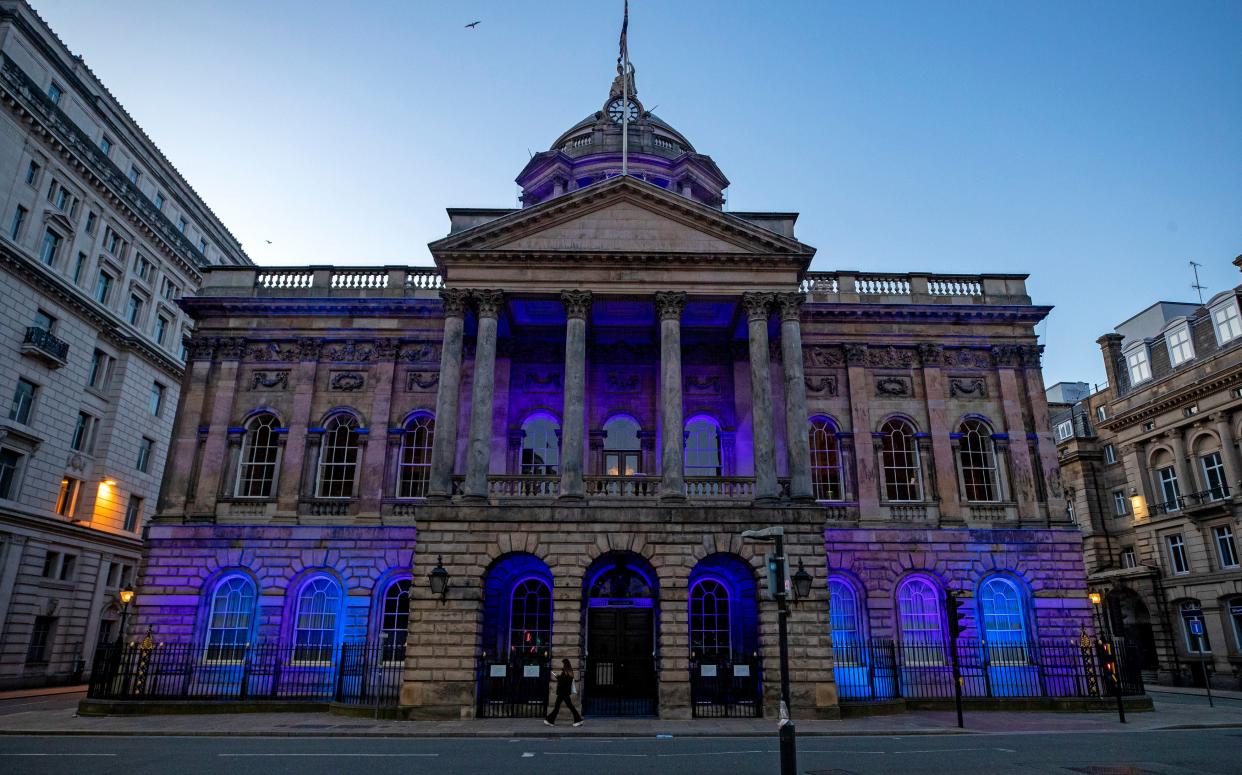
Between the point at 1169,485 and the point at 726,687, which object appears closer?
the point at 726,687

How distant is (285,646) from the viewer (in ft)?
78.2

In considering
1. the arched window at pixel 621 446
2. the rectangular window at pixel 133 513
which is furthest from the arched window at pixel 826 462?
the rectangular window at pixel 133 513

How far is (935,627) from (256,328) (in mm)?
25994

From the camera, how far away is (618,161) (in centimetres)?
3650

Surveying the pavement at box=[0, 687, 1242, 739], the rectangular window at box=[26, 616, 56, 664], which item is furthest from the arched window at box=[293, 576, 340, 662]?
the rectangular window at box=[26, 616, 56, 664]

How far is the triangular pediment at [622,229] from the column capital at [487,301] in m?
1.37

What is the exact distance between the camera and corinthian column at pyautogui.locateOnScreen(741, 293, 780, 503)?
21172 mm

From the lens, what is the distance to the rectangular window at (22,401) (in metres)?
28.8

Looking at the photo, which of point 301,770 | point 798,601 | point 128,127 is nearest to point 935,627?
point 798,601

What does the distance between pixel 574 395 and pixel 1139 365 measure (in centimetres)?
3227

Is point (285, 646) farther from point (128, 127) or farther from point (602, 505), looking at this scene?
point (128, 127)

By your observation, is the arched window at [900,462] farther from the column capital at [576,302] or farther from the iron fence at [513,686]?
the iron fence at [513,686]

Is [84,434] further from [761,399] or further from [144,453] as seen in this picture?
[761,399]

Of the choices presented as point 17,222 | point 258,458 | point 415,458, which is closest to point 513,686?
point 415,458
